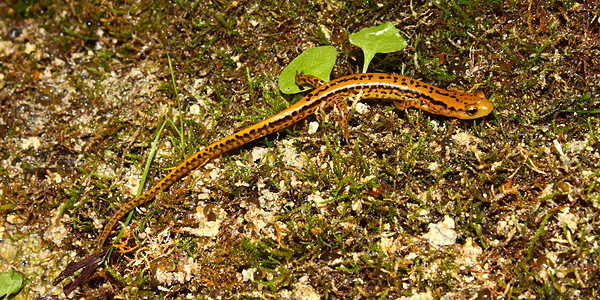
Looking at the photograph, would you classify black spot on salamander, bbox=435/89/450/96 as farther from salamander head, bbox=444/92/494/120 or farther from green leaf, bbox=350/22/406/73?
green leaf, bbox=350/22/406/73

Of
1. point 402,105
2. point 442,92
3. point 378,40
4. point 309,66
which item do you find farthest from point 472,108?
point 309,66

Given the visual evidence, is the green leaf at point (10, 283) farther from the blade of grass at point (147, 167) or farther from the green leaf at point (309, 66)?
the green leaf at point (309, 66)

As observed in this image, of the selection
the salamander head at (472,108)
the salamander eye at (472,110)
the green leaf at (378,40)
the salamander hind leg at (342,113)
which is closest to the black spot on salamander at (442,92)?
the salamander head at (472,108)

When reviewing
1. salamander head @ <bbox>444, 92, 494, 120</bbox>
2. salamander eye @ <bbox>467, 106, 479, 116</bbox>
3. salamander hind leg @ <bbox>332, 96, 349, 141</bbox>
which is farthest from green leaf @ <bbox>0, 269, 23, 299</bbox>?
salamander eye @ <bbox>467, 106, 479, 116</bbox>

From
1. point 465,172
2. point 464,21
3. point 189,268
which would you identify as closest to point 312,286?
point 189,268

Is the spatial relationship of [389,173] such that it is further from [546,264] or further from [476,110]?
[546,264]

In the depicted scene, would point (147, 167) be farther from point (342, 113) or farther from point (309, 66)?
point (342, 113)
